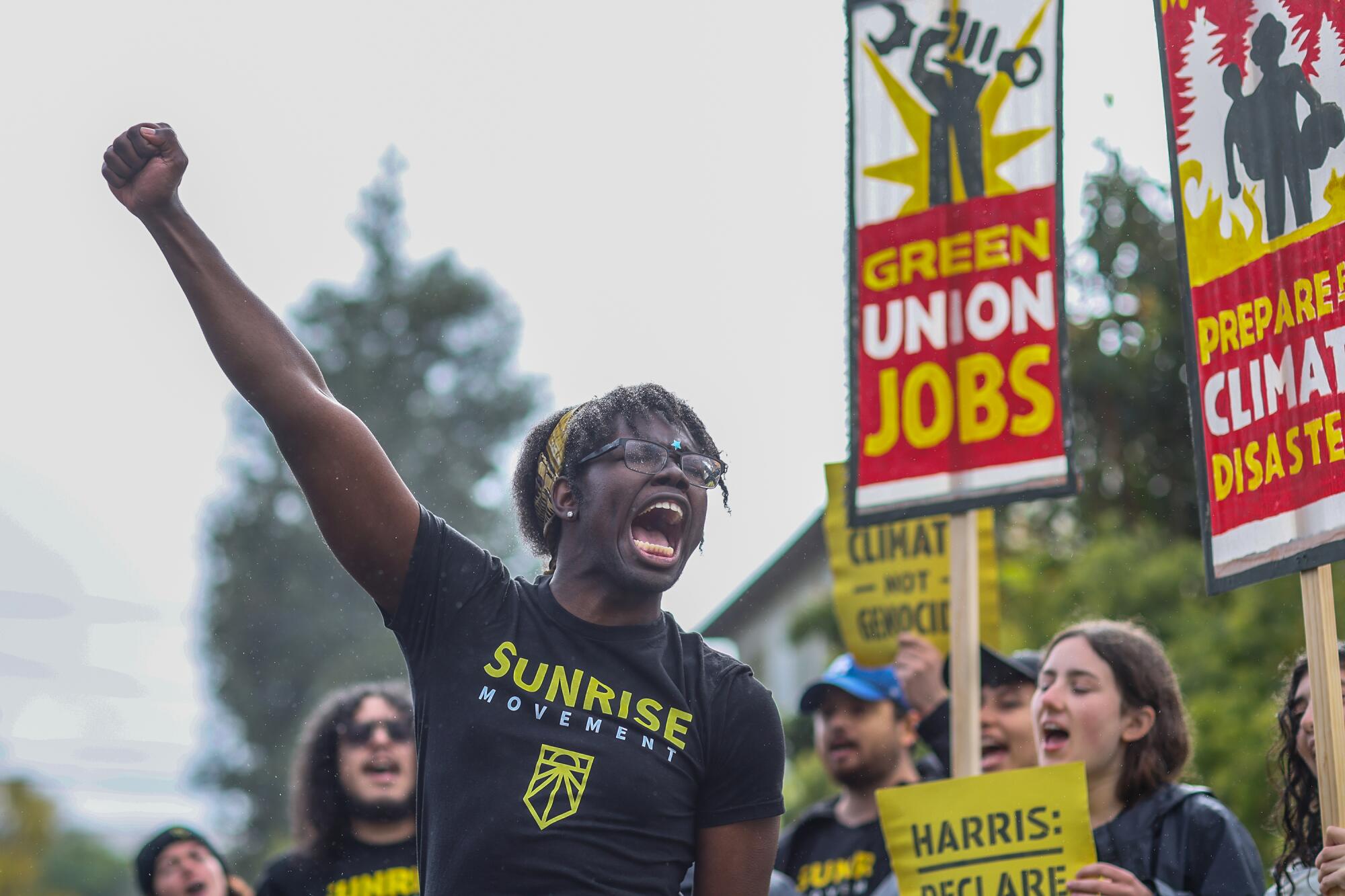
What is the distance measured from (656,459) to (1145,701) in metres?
2.15

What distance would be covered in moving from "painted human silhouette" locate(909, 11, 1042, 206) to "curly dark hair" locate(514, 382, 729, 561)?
2319 millimetres

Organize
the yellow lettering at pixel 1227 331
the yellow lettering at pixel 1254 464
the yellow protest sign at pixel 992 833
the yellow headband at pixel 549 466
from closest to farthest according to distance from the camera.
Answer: the yellow headband at pixel 549 466, the yellow lettering at pixel 1254 464, the yellow lettering at pixel 1227 331, the yellow protest sign at pixel 992 833

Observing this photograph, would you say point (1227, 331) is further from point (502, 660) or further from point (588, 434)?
point (502, 660)

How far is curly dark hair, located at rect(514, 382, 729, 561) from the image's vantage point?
3254mm

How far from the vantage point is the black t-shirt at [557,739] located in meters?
2.84

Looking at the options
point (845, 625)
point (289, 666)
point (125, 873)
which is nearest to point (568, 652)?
point (845, 625)

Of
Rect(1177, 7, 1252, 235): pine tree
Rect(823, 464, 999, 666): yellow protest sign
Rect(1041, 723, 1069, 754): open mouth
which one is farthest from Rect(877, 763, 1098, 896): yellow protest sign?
Rect(823, 464, 999, 666): yellow protest sign

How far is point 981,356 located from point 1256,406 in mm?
1339

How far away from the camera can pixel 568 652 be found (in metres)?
3.01

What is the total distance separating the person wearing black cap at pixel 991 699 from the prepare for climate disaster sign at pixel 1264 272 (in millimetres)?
1838

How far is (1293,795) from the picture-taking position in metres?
4.36

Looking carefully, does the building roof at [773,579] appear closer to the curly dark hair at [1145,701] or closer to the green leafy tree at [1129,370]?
the green leafy tree at [1129,370]

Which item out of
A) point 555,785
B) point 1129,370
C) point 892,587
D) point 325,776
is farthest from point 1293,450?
point 1129,370

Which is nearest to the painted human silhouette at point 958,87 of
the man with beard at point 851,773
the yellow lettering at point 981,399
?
the yellow lettering at point 981,399
